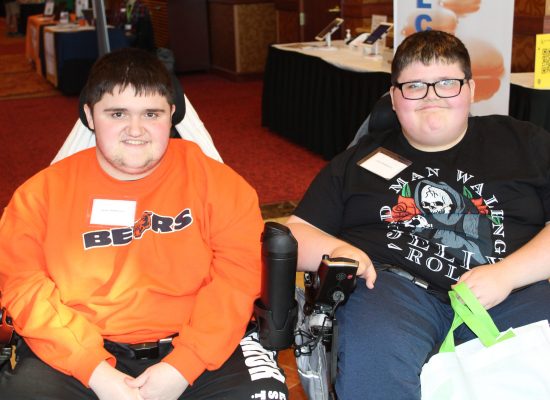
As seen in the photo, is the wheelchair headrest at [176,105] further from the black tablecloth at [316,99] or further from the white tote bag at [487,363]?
the black tablecloth at [316,99]

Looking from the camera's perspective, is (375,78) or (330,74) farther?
(330,74)

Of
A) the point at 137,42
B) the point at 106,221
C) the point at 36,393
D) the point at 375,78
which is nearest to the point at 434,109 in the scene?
the point at 106,221

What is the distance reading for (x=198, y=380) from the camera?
1.56 meters

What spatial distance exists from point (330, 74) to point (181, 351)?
3939mm

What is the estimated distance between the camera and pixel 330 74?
5.20 meters

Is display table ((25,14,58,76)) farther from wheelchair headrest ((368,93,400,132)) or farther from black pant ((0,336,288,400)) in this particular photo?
black pant ((0,336,288,400))

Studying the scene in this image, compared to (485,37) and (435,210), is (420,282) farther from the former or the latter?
(485,37)

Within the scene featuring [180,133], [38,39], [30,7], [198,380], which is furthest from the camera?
[30,7]

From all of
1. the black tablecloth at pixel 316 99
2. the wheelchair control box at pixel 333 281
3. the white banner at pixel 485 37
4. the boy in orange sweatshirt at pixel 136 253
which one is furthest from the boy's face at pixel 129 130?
the black tablecloth at pixel 316 99

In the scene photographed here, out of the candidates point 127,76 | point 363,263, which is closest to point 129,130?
point 127,76

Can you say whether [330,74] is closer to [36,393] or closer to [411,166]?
[411,166]

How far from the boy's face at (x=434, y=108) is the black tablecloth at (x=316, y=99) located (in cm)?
265

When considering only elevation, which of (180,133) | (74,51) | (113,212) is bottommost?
(74,51)

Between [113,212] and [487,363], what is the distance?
92cm
